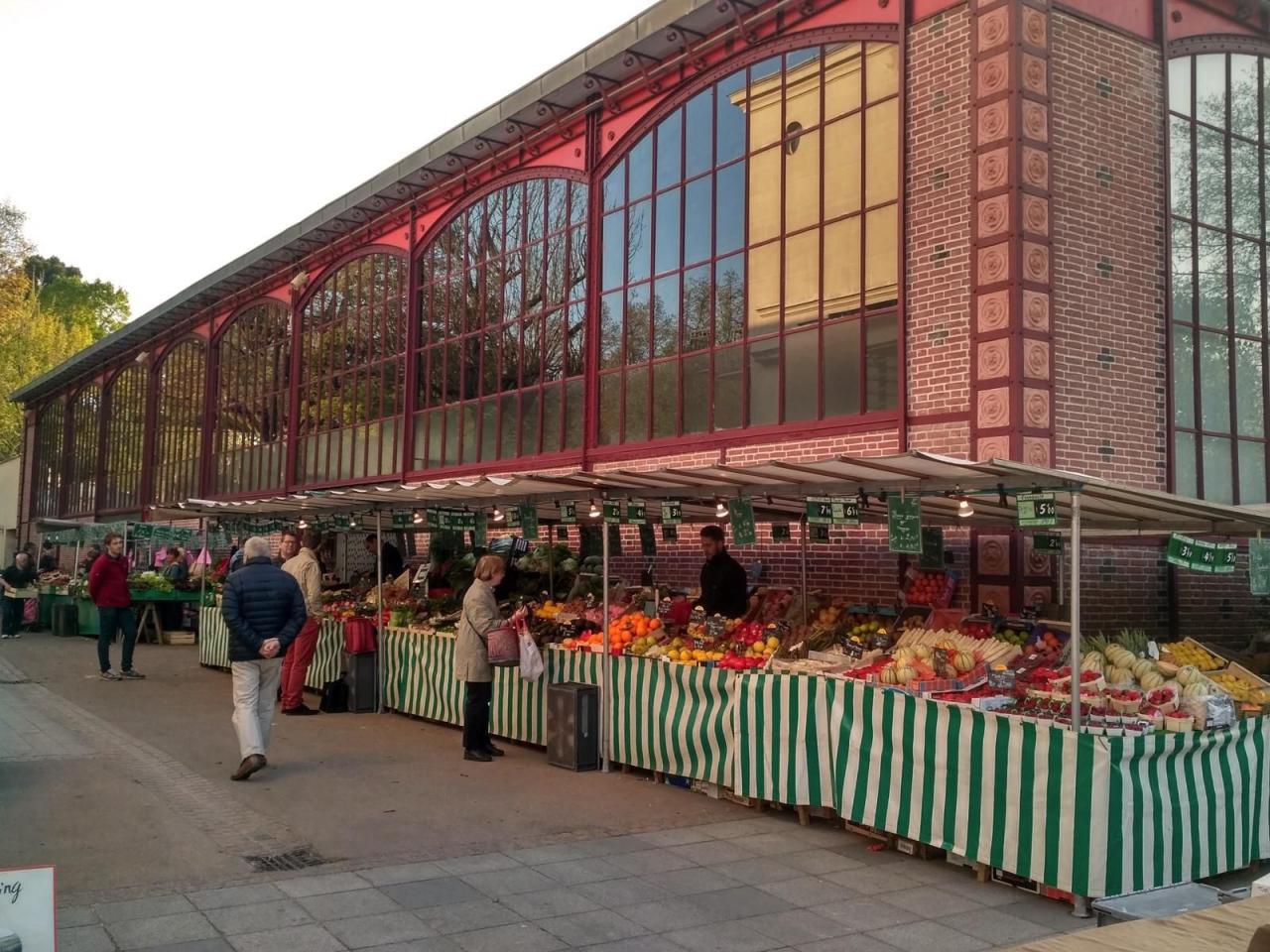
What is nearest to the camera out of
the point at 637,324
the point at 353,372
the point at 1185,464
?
the point at 1185,464

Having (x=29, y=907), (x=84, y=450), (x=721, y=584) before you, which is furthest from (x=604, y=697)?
(x=84, y=450)

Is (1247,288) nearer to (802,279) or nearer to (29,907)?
(802,279)

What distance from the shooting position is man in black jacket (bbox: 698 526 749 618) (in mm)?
10719

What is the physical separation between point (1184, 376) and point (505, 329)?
33.9 ft

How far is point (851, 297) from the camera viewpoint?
12133 millimetres

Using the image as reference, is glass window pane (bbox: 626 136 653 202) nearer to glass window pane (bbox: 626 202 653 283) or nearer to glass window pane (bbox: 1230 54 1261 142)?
glass window pane (bbox: 626 202 653 283)

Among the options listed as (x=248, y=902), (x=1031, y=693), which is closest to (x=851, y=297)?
(x=1031, y=693)

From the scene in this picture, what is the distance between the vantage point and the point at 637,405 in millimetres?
15156

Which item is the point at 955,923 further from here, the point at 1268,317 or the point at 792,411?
the point at 1268,317

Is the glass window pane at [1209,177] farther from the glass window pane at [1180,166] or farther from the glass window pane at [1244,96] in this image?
the glass window pane at [1244,96]

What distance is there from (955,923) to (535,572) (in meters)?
9.39

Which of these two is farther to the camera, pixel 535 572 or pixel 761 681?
pixel 535 572

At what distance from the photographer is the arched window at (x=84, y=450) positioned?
1538 inches

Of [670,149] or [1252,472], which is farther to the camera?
[670,149]
